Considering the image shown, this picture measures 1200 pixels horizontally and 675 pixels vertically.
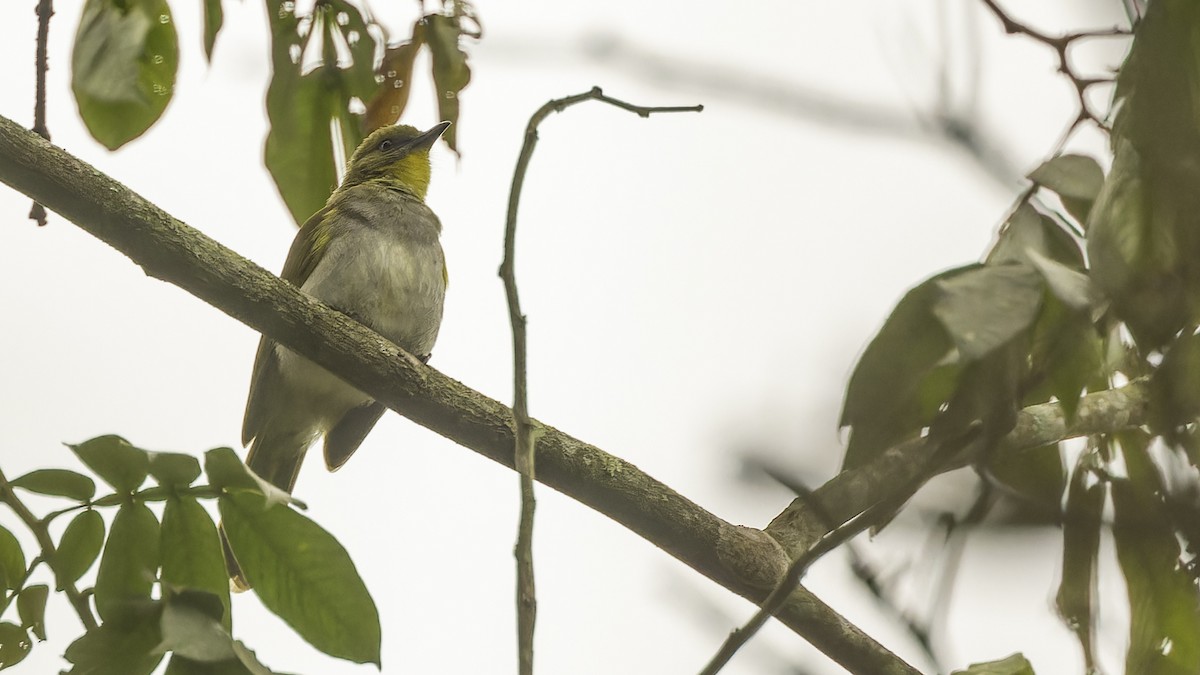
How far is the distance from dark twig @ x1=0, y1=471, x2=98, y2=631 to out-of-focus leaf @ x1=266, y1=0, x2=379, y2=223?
64.4 inches

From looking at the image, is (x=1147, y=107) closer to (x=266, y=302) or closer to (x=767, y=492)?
(x=767, y=492)

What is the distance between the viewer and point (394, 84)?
3.55 metres

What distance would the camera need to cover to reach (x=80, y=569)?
1945 millimetres

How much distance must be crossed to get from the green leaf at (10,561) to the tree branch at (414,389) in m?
1.15

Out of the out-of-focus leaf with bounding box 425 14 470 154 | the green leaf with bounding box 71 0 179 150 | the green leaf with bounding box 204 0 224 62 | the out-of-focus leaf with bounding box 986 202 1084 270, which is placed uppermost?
the out-of-focus leaf with bounding box 425 14 470 154

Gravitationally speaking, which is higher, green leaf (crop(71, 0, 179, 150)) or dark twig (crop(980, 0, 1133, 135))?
green leaf (crop(71, 0, 179, 150))

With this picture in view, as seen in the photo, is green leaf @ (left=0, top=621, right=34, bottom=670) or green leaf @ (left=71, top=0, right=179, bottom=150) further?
green leaf @ (left=71, top=0, right=179, bottom=150)

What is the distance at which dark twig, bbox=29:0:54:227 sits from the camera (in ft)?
10.4

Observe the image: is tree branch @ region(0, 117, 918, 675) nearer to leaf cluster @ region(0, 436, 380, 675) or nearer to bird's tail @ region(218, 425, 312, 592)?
leaf cluster @ region(0, 436, 380, 675)

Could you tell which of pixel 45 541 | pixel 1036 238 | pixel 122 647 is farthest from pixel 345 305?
pixel 1036 238

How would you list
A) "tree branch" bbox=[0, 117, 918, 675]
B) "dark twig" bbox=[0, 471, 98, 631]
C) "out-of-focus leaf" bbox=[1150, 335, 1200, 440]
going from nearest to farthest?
1. "out-of-focus leaf" bbox=[1150, 335, 1200, 440]
2. "dark twig" bbox=[0, 471, 98, 631]
3. "tree branch" bbox=[0, 117, 918, 675]

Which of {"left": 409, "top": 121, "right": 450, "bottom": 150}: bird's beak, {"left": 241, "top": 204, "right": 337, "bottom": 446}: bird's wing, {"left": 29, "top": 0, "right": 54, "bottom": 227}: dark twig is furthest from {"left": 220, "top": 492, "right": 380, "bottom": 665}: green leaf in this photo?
{"left": 409, "top": 121, "right": 450, "bottom": 150}: bird's beak

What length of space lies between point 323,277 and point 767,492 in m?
3.85

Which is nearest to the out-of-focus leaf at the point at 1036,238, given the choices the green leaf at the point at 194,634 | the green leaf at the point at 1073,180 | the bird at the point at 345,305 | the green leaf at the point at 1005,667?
the green leaf at the point at 1073,180
